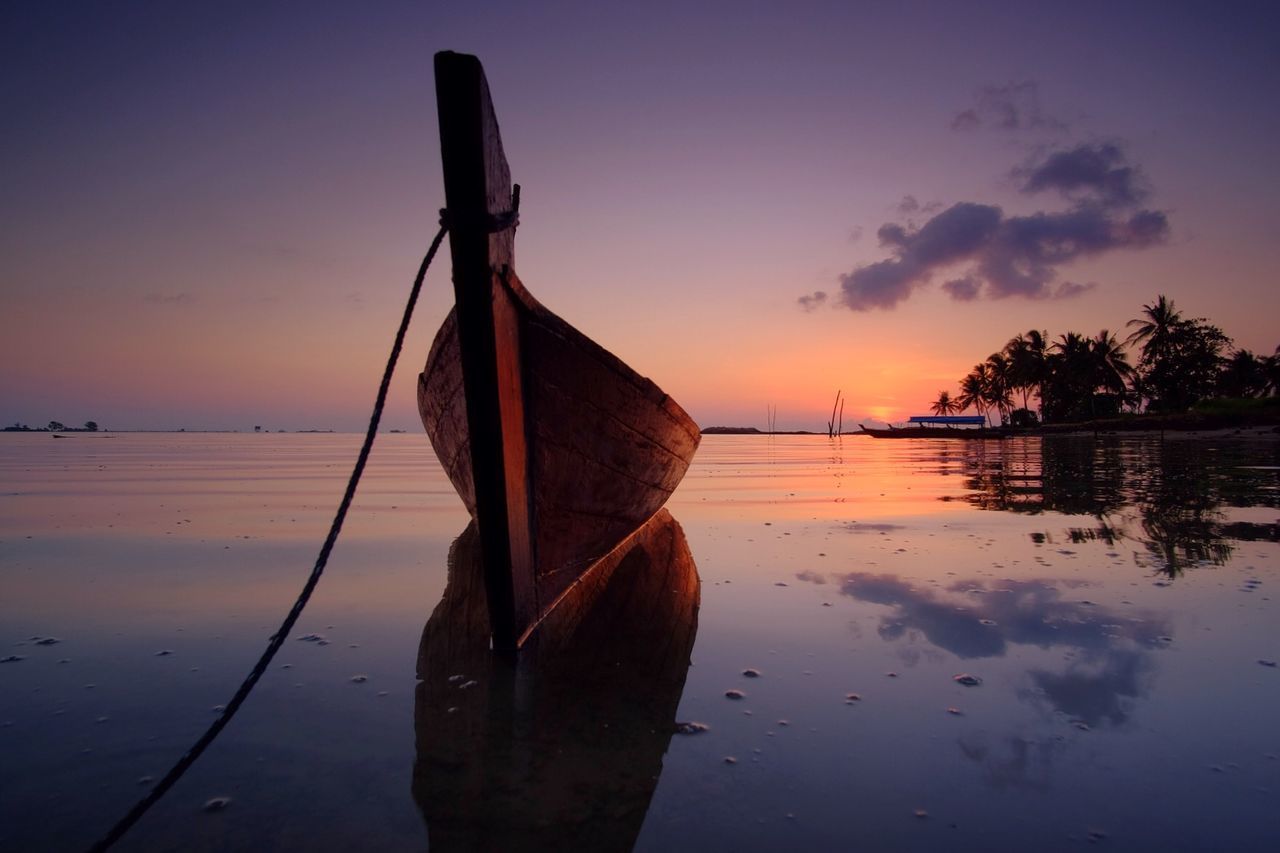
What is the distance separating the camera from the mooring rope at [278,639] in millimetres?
1683

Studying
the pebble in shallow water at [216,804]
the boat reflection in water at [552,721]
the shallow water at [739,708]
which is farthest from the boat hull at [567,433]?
the pebble in shallow water at [216,804]

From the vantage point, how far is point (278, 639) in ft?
7.39

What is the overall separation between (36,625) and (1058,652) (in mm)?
5364

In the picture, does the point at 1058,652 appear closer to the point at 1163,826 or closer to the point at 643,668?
the point at 1163,826

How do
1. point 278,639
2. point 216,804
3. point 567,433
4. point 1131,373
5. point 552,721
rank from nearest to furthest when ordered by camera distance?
point 216,804
point 278,639
point 552,721
point 567,433
point 1131,373

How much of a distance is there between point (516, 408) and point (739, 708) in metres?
1.77

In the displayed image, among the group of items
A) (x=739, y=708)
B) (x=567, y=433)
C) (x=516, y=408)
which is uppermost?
(x=516, y=408)

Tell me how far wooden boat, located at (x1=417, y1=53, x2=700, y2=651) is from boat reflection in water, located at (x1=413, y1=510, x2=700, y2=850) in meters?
0.29

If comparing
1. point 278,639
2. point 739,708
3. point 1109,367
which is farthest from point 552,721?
point 1109,367

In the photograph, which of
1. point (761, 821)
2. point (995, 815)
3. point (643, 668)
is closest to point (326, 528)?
point (643, 668)

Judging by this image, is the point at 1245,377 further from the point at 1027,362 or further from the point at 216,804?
the point at 216,804

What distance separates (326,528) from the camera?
22.3ft

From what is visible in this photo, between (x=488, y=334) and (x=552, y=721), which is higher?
(x=488, y=334)

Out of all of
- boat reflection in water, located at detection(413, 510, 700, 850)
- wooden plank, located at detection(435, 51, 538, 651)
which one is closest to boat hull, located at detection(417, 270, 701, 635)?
wooden plank, located at detection(435, 51, 538, 651)
